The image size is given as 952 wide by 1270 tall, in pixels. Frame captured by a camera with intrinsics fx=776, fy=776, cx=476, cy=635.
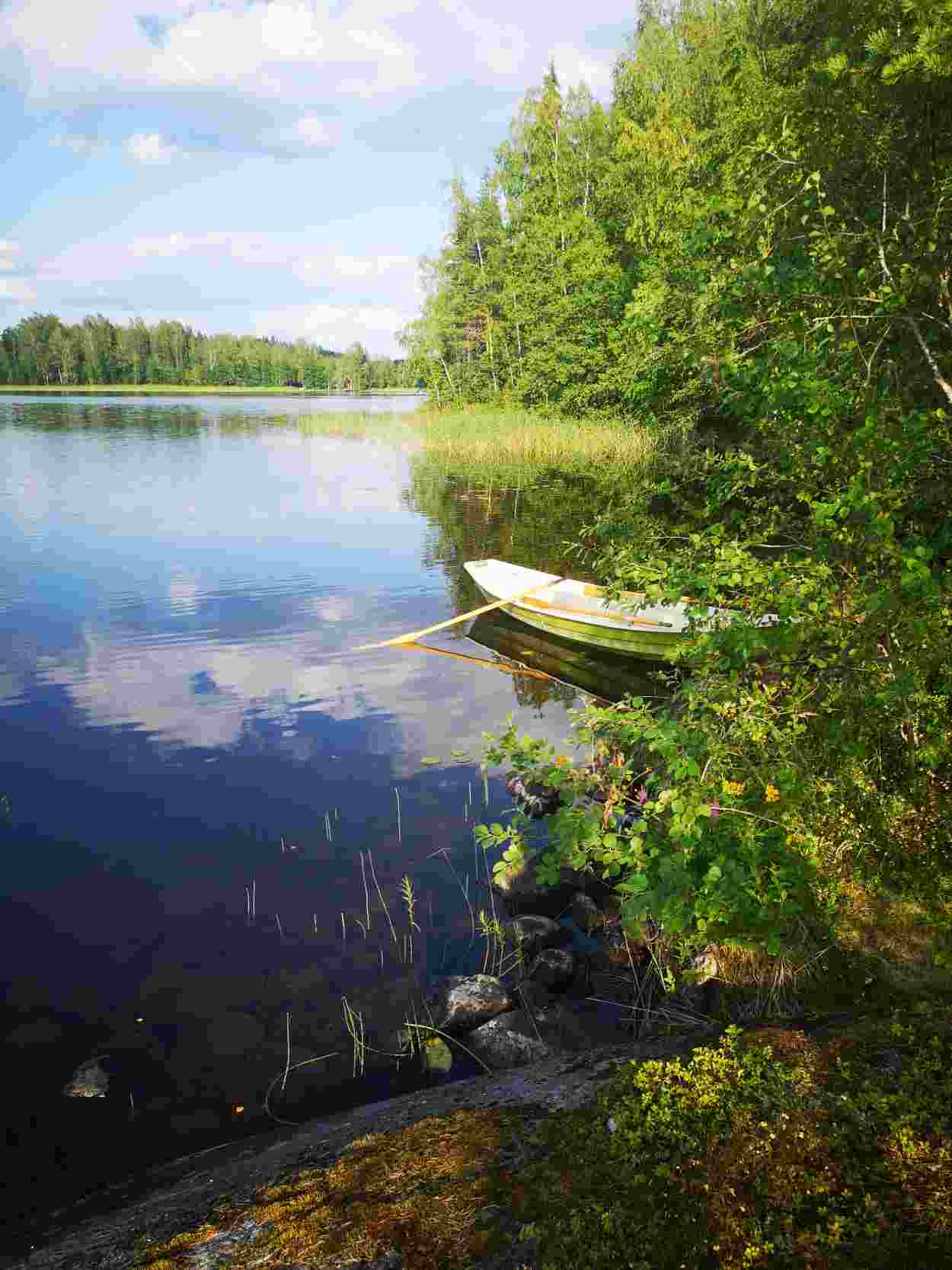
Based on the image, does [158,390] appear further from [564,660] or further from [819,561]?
[819,561]

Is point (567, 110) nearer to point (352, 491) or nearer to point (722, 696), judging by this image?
point (352, 491)

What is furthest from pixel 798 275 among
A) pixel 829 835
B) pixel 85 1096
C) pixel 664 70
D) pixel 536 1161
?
pixel 664 70

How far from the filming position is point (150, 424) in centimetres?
6159

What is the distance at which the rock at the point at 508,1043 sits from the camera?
15.6ft

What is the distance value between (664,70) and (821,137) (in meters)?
40.9

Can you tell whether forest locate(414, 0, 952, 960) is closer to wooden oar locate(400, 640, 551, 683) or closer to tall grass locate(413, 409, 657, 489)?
wooden oar locate(400, 640, 551, 683)

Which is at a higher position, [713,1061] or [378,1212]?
[713,1061]

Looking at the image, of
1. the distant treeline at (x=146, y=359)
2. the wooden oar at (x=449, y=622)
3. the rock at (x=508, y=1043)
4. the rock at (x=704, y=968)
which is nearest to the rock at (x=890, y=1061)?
the rock at (x=704, y=968)

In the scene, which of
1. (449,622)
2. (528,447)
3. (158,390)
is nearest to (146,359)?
(158,390)

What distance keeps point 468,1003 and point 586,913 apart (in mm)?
1433

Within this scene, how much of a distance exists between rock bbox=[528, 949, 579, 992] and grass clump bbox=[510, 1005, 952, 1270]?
2893 millimetres

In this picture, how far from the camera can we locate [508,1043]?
4828mm

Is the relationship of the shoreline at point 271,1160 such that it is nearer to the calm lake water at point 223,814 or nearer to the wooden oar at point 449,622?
the calm lake water at point 223,814

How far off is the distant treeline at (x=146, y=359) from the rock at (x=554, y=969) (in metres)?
157
